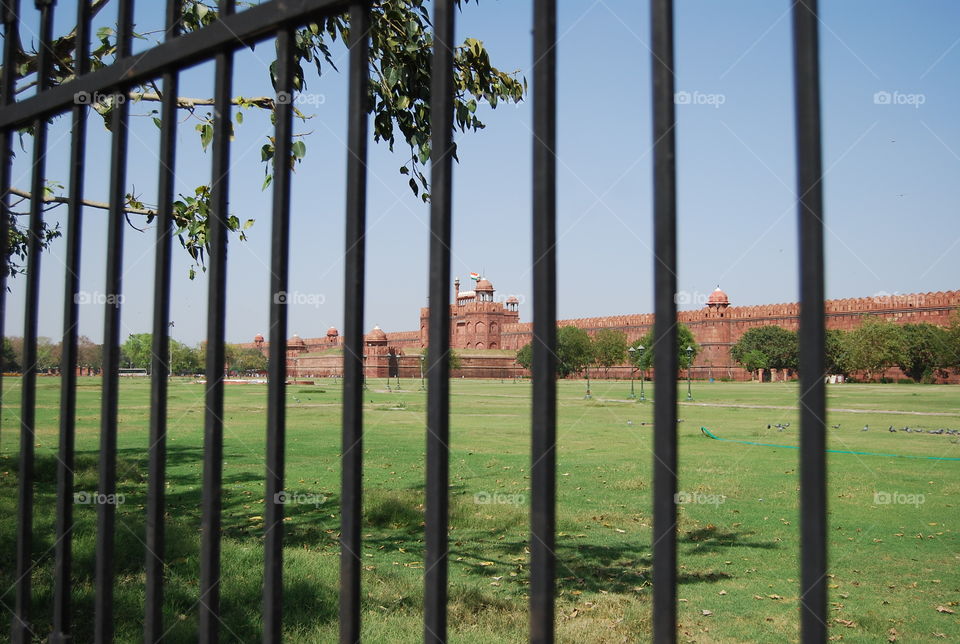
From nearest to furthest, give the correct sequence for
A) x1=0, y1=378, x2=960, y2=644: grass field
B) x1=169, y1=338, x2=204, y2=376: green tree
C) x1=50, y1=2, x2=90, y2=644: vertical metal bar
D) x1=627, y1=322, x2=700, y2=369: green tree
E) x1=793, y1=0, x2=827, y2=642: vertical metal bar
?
x1=793, y1=0, x2=827, y2=642: vertical metal bar → x1=50, y1=2, x2=90, y2=644: vertical metal bar → x1=0, y1=378, x2=960, y2=644: grass field → x1=627, y1=322, x2=700, y2=369: green tree → x1=169, y1=338, x2=204, y2=376: green tree

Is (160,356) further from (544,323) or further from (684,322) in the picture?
(684,322)

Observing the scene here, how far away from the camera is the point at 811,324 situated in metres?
0.78

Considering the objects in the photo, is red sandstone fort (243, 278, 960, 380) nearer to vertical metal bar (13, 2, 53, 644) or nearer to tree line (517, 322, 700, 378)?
tree line (517, 322, 700, 378)

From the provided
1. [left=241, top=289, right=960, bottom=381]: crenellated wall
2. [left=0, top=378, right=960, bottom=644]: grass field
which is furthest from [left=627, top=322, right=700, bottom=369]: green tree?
[left=0, top=378, right=960, bottom=644]: grass field

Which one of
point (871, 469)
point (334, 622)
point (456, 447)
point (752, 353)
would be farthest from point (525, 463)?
point (752, 353)

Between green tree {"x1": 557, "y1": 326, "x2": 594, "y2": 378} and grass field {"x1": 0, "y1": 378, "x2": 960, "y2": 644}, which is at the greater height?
green tree {"x1": 557, "y1": 326, "x2": 594, "y2": 378}

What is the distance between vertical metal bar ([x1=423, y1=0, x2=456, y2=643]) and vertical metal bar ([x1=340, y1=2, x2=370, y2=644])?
13 cm

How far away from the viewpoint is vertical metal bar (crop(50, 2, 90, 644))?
1.49 meters

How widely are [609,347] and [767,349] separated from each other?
9971 millimetres

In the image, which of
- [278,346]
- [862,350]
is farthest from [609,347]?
[278,346]

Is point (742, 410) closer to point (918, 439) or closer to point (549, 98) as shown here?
point (918, 439)

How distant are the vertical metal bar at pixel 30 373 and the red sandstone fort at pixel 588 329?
45454mm

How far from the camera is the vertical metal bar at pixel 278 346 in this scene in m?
1.18

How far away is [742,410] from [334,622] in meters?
17.2
